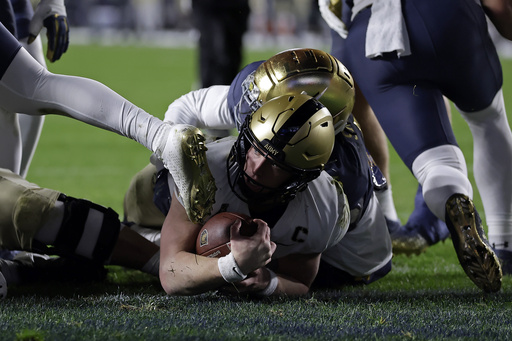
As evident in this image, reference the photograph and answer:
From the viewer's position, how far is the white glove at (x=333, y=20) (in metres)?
3.62

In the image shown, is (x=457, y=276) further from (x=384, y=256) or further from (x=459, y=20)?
(x=459, y=20)

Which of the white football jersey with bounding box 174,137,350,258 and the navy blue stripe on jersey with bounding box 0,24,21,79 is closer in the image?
the white football jersey with bounding box 174,137,350,258

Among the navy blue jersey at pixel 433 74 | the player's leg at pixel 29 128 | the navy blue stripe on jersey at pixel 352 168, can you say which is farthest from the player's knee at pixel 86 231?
the navy blue jersey at pixel 433 74

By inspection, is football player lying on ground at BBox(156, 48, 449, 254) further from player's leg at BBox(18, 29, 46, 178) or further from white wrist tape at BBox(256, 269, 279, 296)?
player's leg at BBox(18, 29, 46, 178)

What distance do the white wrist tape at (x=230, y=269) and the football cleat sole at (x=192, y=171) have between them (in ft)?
0.52

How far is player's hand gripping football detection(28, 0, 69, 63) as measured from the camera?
3.58m

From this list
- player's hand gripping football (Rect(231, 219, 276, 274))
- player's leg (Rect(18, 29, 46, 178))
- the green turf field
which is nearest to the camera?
the green turf field

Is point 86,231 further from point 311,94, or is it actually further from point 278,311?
point 311,94

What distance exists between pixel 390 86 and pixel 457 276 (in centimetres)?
82

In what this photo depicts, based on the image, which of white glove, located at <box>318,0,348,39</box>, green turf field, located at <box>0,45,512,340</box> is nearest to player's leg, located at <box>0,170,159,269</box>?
green turf field, located at <box>0,45,512,340</box>

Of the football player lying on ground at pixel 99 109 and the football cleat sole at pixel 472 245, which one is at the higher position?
the football player lying on ground at pixel 99 109

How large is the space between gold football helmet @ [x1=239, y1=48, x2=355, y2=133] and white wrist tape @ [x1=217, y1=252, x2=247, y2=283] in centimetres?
66

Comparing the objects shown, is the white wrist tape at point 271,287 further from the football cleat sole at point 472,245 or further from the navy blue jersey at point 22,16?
the navy blue jersey at point 22,16

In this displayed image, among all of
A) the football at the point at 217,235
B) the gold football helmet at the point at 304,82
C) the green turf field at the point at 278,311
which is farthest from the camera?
the gold football helmet at the point at 304,82
